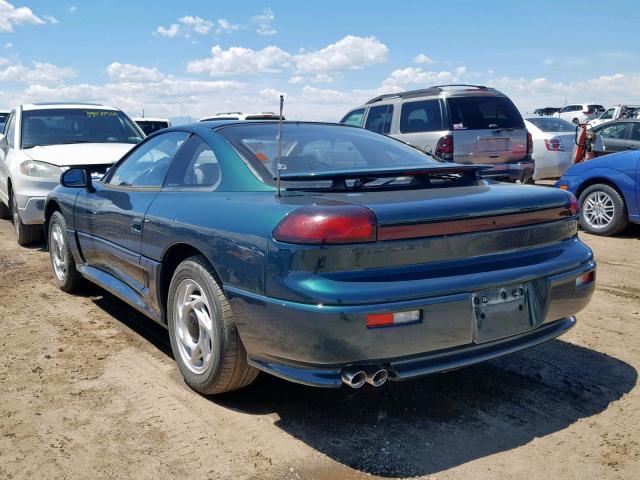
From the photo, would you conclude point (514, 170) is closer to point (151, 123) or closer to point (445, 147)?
point (445, 147)

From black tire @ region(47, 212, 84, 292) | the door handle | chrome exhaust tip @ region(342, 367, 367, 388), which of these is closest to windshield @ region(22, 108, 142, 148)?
black tire @ region(47, 212, 84, 292)

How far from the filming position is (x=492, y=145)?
367 inches

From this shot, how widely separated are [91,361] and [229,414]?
1232 mm

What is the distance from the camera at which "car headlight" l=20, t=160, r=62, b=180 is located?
23.7 ft

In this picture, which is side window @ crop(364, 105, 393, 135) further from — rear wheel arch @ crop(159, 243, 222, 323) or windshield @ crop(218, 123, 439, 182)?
rear wheel arch @ crop(159, 243, 222, 323)

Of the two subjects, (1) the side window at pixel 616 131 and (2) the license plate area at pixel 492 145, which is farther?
(1) the side window at pixel 616 131

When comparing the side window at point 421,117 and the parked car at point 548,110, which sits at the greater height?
the parked car at point 548,110

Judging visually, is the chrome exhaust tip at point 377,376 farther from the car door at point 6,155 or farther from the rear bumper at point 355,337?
the car door at point 6,155

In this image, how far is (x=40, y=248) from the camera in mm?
7543

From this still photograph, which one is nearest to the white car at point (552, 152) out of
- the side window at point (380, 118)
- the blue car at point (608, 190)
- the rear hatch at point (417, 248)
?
the side window at point (380, 118)

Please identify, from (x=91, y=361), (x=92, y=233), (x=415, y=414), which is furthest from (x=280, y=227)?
(x=92, y=233)

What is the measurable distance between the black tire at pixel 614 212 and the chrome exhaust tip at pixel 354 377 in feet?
20.2

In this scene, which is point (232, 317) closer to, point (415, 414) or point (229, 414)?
point (229, 414)

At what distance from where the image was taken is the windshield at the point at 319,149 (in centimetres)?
336
